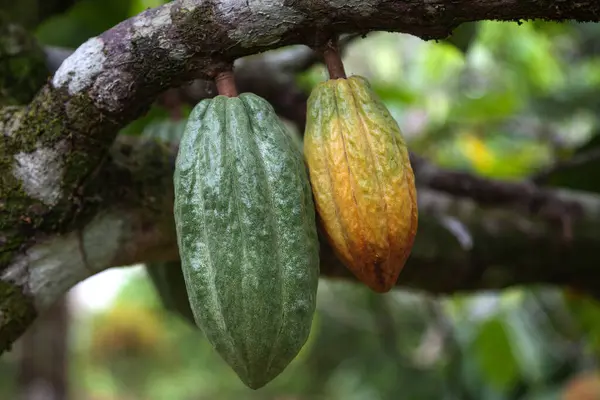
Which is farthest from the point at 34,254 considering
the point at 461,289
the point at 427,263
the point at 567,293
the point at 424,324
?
the point at 424,324

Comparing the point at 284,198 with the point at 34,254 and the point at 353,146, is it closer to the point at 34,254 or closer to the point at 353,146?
the point at 353,146

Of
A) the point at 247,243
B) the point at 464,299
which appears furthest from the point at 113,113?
the point at 464,299

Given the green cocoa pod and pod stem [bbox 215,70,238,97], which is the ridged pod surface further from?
the green cocoa pod

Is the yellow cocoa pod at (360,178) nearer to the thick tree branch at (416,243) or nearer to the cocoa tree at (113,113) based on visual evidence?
the cocoa tree at (113,113)

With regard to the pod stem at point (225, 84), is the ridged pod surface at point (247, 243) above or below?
below

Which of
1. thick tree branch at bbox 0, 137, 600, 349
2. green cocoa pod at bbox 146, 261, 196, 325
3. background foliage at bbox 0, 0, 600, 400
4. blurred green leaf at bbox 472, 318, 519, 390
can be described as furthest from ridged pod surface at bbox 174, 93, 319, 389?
blurred green leaf at bbox 472, 318, 519, 390

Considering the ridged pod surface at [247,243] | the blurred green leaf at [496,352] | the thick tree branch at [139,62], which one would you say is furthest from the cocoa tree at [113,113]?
the blurred green leaf at [496,352]
